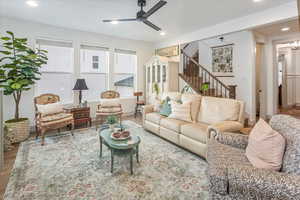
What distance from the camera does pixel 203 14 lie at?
3531mm

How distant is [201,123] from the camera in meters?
2.99

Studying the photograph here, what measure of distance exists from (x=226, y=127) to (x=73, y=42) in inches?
179

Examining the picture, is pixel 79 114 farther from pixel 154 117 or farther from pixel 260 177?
pixel 260 177

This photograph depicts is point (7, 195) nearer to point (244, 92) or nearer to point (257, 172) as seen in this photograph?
point (257, 172)

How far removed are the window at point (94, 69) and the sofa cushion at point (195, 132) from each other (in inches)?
134

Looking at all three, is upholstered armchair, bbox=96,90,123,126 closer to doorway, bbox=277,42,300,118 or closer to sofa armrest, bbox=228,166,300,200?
sofa armrest, bbox=228,166,300,200

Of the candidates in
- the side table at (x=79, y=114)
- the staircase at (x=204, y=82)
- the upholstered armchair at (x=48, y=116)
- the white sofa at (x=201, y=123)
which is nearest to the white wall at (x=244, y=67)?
the staircase at (x=204, y=82)

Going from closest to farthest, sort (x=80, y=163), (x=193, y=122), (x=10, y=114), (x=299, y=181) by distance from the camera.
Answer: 1. (x=299, y=181)
2. (x=80, y=163)
3. (x=193, y=122)
4. (x=10, y=114)

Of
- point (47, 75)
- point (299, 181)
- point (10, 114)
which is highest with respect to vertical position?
point (47, 75)

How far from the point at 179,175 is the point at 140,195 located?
63 centimetres

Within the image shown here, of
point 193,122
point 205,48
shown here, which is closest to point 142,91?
point 205,48

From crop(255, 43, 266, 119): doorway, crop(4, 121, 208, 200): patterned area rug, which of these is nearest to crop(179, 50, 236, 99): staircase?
crop(255, 43, 266, 119): doorway

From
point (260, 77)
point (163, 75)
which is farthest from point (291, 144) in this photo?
point (260, 77)

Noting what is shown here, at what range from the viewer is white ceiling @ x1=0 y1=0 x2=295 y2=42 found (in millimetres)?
2982
